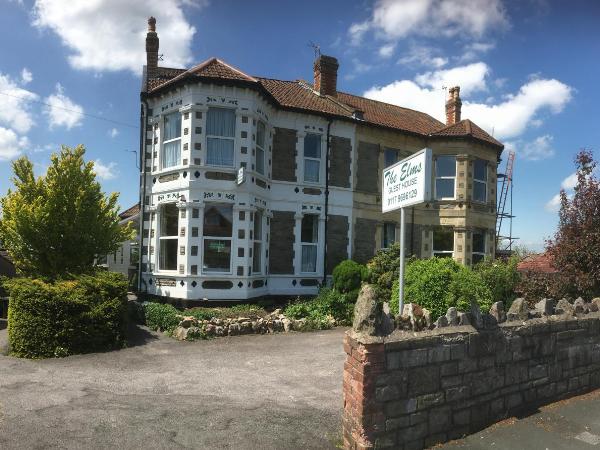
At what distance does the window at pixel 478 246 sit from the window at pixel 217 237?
37.8 ft

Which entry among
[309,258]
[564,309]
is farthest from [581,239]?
[309,258]

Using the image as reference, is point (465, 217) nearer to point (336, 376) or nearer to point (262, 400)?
point (336, 376)

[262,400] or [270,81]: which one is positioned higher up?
[270,81]

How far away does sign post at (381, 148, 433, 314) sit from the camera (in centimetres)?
537

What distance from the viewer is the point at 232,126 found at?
14234mm

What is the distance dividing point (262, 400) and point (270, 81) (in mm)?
15690

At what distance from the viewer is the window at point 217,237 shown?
13867 millimetres

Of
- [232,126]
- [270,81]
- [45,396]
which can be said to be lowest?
[45,396]

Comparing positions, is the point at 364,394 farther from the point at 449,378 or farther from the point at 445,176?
the point at 445,176

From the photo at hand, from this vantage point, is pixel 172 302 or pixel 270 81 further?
pixel 270 81

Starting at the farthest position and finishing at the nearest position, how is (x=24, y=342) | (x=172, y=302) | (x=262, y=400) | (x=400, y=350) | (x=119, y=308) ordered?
(x=172, y=302), (x=119, y=308), (x=24, y=342), (x=262, y=400), (x=400, y=350)

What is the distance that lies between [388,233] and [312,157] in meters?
4.84

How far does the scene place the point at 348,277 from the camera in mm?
14453

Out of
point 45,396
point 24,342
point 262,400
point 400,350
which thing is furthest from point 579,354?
point 24,342
